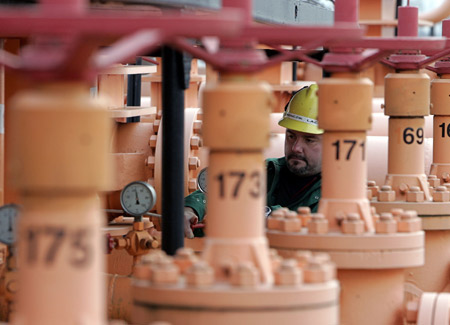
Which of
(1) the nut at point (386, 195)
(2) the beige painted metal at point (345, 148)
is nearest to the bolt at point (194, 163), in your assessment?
(1) the nut at point (386, 195)

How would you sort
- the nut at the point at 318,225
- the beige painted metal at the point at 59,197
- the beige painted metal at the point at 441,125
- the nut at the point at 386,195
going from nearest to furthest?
the beige painted metal at the point at 59,197
the nut at the point at 318,225
the nut at the point at 386,195
the beige painted metal at the point at 441,125

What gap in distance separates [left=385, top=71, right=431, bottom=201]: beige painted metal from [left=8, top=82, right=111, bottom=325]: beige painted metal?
301 centimetres

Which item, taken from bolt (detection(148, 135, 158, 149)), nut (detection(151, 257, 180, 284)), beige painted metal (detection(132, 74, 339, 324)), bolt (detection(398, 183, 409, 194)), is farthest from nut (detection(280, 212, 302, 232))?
bolt (detection(148, 135, 158, 149))

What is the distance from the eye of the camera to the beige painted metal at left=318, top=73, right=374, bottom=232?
463 centimetres

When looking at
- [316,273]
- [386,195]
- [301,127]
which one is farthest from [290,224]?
[301,127]

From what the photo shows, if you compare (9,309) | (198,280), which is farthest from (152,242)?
(198,280)

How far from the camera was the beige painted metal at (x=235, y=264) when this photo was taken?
355 cm

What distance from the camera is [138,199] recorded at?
6.06 meters

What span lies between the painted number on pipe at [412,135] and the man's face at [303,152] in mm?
1029

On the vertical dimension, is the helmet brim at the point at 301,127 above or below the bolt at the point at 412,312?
above

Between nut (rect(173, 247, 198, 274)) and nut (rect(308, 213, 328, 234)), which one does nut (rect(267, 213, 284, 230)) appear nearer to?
nut (rect(308, 213, 328, 234))

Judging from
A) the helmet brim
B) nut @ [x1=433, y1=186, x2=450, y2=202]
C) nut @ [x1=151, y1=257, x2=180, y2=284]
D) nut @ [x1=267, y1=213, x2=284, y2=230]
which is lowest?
nut @ [x1=151, y1=257, x2=180, y2=284]

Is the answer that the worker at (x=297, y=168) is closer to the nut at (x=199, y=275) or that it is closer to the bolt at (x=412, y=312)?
the bolt at (x=412, y=312)

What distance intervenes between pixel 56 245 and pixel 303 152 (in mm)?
3965
